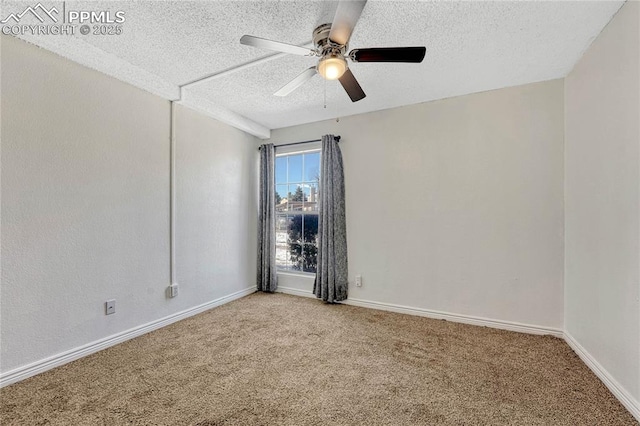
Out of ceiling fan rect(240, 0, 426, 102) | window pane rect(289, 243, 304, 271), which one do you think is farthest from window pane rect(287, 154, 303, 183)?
ceiling fan rect(240, 0, 426, 102)

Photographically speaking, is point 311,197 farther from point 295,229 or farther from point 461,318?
point 461,318

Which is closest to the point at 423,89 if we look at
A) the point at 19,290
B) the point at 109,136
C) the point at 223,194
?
the point at 223,194

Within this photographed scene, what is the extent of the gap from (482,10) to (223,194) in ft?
10.0

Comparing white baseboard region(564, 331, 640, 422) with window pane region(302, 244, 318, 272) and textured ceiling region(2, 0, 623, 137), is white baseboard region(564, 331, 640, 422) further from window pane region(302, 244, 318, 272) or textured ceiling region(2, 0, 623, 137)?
window pane region(302, 244, 318, 272)

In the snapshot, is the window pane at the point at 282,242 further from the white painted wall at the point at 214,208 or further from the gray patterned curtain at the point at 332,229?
the gray patterned curtain at the point at 332,229

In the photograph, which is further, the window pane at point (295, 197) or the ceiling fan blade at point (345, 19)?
the window pane at point (295, 197)

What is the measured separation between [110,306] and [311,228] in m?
2.35

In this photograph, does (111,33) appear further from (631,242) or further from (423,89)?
(631,242)

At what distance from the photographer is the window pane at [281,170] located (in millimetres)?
4050

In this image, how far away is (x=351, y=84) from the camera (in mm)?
1915

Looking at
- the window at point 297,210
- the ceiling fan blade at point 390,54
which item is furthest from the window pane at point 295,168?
the ceiling fan blade at point 390,54

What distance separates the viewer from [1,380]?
1722mm

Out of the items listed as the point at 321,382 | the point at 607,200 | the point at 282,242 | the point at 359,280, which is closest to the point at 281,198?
the point at 282,242

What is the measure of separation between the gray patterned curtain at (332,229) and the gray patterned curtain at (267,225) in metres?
0.76
